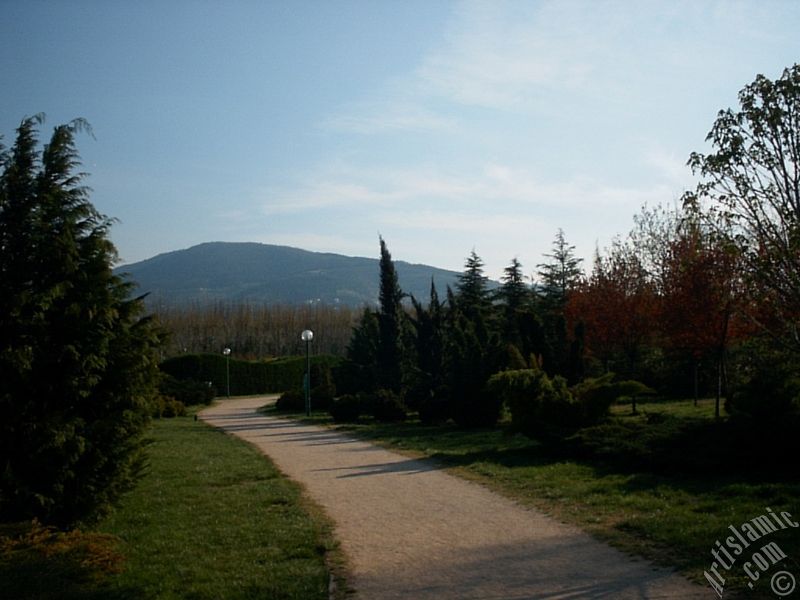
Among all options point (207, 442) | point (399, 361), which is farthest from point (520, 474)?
point (399, 361)

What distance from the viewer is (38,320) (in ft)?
28.1

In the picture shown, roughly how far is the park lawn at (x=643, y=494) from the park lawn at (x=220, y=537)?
9.81ft

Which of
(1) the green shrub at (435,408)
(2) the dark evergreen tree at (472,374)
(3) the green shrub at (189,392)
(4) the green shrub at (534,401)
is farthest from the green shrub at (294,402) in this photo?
(4) the green shrub at (534,401)

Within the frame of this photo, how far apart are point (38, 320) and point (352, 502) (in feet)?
15.6

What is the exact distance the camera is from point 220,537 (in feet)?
28.1

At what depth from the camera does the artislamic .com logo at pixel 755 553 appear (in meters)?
6.12

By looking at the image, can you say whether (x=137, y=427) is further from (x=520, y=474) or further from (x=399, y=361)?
(x=399, y=361)

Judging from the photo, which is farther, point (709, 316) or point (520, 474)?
point (709, 316)

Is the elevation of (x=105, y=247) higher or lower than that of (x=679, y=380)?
higher

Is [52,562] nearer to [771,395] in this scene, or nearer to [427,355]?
[771,395]

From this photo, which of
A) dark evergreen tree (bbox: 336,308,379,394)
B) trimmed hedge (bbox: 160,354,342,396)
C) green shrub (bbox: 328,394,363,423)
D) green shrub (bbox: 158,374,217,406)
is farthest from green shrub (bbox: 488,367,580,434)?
trimmed hedge (bbox: 160,354,342,396)

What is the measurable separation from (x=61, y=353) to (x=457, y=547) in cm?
493

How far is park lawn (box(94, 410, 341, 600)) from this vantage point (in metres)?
6.64

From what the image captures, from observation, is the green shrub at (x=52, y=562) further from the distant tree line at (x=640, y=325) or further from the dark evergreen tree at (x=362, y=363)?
the dark evergreen tree at (x=362, y=363)
